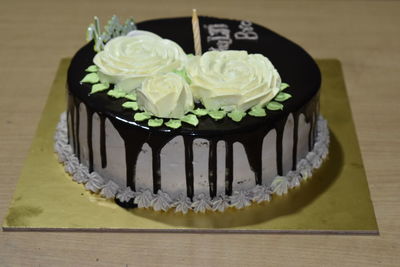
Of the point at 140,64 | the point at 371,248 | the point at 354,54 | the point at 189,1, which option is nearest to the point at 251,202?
the point at 371,248

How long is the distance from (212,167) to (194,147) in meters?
0.10

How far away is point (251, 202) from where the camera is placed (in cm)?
257

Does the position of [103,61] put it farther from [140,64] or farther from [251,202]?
[251,202]

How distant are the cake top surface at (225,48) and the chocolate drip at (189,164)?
0.03m

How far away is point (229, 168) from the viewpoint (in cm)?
250

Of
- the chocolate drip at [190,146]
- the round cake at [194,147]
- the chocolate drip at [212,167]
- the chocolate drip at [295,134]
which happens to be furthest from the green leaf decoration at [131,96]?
the chocolate drip at [295,134]

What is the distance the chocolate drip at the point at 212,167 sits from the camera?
2424 millimetres

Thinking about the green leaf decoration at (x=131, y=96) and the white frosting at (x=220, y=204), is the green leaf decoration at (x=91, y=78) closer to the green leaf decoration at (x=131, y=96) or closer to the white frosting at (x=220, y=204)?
the green leaf decoration at (x=131, y=96)

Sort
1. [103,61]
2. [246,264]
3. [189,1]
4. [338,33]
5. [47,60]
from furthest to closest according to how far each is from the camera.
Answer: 1. [189,1]
2. [338,33]
3. [47,60]
4. [103,61]
5. [246,264]

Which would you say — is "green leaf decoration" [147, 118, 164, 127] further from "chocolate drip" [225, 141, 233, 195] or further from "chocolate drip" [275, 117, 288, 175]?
"chocolate drip" [275, 117, 288, 175]

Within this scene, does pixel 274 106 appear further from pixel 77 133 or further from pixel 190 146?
pixel 77 133

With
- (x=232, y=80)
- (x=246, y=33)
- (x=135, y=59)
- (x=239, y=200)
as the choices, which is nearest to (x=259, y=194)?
(x=239, y=200)

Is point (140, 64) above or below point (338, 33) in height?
above

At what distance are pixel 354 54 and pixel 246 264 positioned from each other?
1.50 meters
